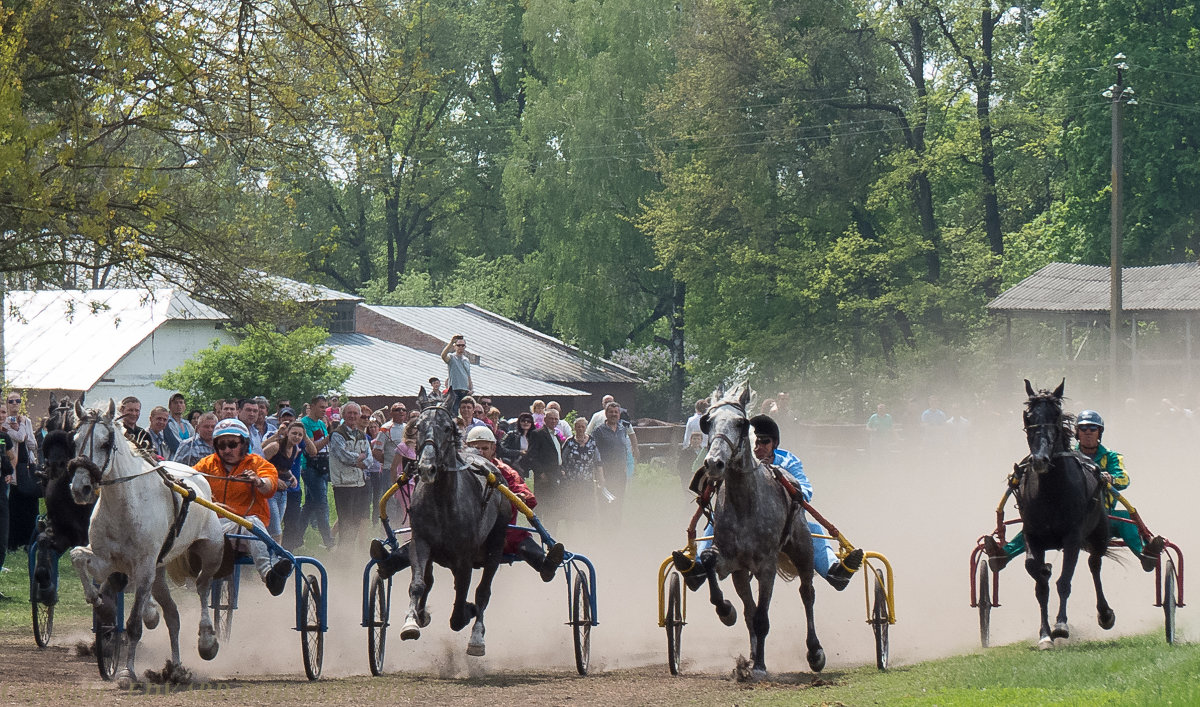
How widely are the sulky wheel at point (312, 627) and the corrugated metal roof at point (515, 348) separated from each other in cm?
3791

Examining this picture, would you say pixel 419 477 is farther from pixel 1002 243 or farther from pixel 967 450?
pixel 1002 243

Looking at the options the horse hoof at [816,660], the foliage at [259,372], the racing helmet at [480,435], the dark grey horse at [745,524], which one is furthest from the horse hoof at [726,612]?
the foliage at [259,372]

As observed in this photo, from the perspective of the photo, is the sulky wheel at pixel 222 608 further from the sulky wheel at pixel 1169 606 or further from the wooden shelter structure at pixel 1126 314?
the wooden shelter structure at pixel 1126 314

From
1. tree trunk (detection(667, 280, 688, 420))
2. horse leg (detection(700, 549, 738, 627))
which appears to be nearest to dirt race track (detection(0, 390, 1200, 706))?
horse leg (detection(700, 549, 738, 627))

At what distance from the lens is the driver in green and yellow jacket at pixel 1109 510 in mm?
11578

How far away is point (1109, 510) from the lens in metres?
11.9

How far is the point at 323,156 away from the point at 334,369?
12190mm

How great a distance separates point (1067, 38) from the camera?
4197 centimetres

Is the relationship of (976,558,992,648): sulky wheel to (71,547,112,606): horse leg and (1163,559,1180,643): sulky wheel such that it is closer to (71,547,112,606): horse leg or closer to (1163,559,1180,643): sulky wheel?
(1163,559,1180,643): sulky wheel

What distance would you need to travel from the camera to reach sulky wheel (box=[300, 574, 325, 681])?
34.1 feet

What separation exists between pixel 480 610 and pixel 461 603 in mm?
180

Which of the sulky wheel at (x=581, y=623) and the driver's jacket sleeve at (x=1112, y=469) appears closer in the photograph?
the sulky wheel at (x=581, y=623)

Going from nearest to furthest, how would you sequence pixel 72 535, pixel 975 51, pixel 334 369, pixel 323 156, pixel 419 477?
pixel 419 477
pixel 72 535
pixel 323 156
pixel 334 369
pixel 975 51

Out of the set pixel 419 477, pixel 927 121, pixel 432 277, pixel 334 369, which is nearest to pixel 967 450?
pixel 334 369
